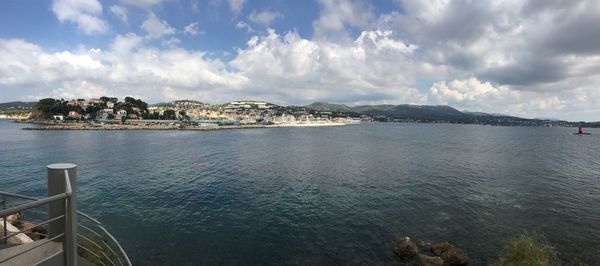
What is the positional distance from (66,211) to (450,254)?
2206cm

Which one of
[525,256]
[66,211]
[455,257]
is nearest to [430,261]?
[455,257]

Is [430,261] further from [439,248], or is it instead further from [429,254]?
[439,248]

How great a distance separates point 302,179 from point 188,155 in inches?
1272

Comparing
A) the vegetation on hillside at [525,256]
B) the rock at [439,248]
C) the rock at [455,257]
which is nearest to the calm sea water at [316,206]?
the rock at [455,257]

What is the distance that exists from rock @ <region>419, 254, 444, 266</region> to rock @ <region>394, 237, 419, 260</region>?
0.68 meters

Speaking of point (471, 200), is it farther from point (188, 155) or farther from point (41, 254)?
point (188, 155)

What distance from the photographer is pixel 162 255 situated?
2072 cm

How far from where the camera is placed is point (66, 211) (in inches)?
184

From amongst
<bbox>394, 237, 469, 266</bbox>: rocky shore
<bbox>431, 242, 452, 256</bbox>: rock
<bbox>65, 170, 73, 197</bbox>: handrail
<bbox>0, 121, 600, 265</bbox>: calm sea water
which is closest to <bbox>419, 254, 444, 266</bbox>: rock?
<bbox>394, 237, 469, 266</bbox>: rocky shore

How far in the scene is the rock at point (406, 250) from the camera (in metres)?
21.1

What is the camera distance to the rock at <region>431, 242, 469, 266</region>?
2042cm

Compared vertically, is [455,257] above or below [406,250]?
below

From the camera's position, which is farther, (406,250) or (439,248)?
(439,248)

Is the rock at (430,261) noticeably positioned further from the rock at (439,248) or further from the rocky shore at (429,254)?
the rock at (439,248)
